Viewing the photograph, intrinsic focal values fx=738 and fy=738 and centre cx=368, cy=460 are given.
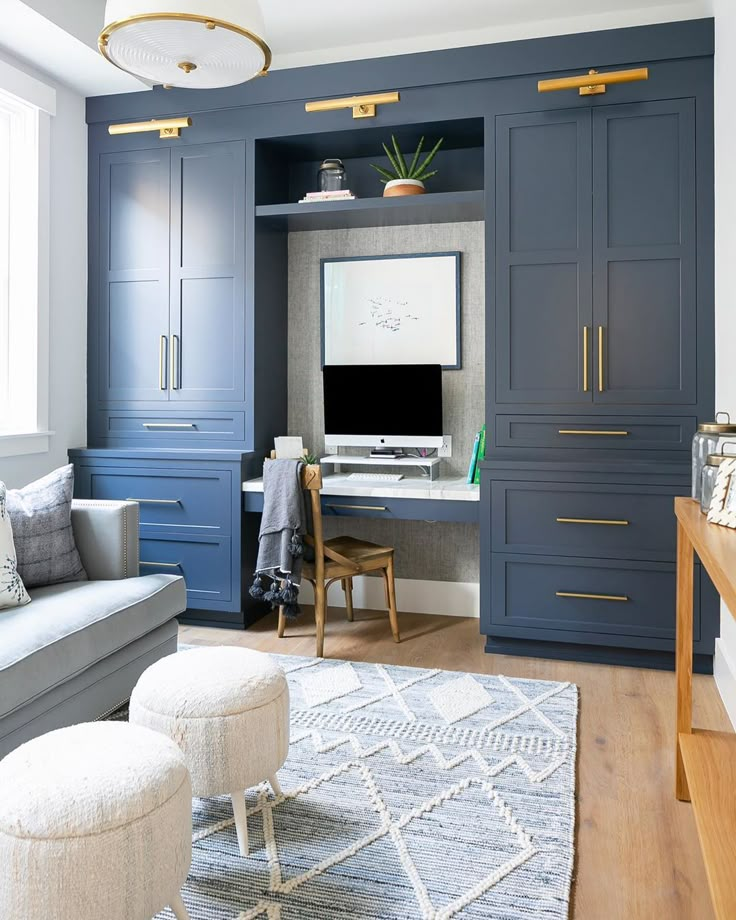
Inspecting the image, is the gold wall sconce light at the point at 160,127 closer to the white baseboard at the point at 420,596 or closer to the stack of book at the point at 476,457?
the stack of book at the point at 476,457

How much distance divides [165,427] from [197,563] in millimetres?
746

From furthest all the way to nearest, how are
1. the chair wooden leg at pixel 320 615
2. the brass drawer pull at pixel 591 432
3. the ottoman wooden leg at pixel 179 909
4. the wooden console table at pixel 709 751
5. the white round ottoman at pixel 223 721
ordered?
the chair wooden leg at pixel 320 615 < the brass drawer pull at pixel 591 432 < the white round ottoman at pixel 223 721 < the ottoman wooden leg at pixel 179 909 < the wooden console table at pixel 709 751

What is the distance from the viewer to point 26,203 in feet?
11.8

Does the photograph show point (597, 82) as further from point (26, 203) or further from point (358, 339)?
point (26, 203)

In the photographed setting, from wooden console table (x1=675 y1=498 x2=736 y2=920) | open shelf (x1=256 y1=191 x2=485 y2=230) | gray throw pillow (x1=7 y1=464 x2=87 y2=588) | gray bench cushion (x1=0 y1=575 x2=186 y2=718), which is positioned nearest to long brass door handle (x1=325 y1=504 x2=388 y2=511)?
gray bench cushion (x1=0 y1=575 x2=186 y2=718)

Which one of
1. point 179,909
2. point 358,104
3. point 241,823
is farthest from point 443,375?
point 179,909

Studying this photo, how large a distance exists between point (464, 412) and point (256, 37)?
2155 millimetres

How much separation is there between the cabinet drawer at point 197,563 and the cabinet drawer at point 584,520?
4.40 feet

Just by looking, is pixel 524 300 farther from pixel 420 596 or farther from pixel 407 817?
pixel 407 817

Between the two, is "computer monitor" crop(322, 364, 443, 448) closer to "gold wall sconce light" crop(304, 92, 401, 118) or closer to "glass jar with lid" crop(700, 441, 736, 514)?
"gold wall sconce light" crop(304, 92, 401, 118)

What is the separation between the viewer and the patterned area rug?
5.41 ft

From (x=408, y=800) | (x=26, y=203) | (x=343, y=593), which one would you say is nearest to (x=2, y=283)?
A: (x=26, y=203)

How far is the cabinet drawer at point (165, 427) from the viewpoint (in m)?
3.78

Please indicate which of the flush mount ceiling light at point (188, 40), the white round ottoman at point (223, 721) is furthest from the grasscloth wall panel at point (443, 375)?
the white round ottoman at point (223, 721)
